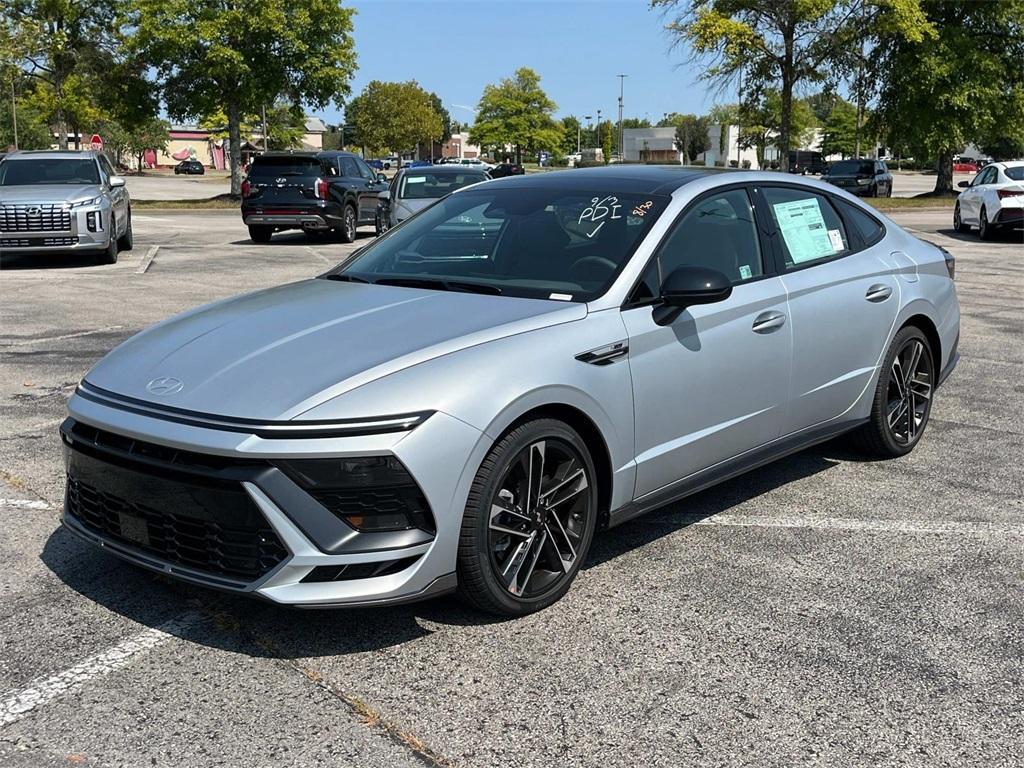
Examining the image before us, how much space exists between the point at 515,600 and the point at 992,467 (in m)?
3.32

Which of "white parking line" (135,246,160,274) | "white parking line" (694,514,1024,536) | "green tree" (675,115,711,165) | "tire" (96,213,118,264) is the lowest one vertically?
"white parking line" (694,514,1024,536)

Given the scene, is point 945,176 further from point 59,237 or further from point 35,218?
point 35,218

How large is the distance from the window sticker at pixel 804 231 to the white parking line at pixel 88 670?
317 cm

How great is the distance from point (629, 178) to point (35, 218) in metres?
12.8

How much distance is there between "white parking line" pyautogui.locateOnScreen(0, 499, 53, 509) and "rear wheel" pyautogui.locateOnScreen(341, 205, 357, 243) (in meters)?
16.4

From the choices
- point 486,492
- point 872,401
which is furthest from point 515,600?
point 872,401

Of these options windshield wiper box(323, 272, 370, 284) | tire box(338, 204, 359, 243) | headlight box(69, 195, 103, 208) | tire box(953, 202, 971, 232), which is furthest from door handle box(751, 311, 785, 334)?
tire box(953, 202, 971, 232)

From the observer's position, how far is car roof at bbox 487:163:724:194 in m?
4.86

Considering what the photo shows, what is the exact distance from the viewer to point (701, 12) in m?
36.4

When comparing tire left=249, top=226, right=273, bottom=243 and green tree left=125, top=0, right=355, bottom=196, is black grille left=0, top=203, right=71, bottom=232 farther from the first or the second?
green tree left=125, top=0, right=355, bottom=196

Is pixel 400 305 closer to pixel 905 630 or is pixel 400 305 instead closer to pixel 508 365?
pixel 508 365

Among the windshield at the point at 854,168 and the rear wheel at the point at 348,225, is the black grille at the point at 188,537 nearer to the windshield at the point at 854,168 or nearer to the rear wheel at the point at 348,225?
the rear wheel at the point at 348,225

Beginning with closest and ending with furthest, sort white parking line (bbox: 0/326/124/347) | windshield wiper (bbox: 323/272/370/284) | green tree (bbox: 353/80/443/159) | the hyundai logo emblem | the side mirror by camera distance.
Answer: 1. the hyundai logo emblem
2. the side mirror
3. windshield wiper (bbox: 323/272/370/284)
4. white parking line (bbox: 0/326/124/347)
5. green tree (bbox: 353/80/443/159)

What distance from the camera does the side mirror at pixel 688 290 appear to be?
425 centimetres
